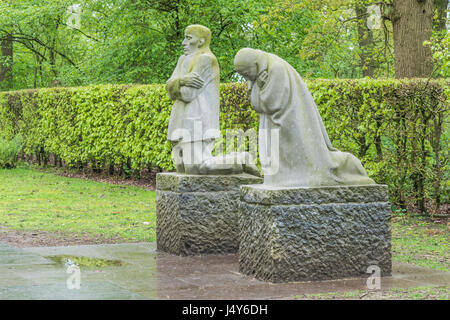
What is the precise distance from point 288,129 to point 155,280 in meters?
1.96

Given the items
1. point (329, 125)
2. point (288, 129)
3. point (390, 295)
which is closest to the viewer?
point (390, 295)

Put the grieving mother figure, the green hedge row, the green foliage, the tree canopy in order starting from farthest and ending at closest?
the green foliage, the tree canopy, the green hedge row, the grieving mother figure

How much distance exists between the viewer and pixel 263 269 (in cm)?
673

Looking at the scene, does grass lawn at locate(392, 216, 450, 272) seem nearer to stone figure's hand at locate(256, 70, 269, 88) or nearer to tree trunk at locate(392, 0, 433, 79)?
stone figure's hand at locate(256, 70, 269, 88)

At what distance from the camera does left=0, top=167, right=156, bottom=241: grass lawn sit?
1087 cm

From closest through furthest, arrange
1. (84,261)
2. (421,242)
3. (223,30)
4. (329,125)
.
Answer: (84,261) < (421,242) < (329,125) < (223,30)

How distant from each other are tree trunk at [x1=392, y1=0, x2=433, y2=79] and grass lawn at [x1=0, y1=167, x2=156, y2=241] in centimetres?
640

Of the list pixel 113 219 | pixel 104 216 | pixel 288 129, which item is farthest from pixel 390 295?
pixel 104 216

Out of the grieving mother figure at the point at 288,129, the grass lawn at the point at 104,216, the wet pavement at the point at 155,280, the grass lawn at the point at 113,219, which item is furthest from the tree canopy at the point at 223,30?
the wet pavement at the point at 155,280

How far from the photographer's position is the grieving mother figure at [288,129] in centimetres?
683

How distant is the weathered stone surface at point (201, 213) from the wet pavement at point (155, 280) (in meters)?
0.19

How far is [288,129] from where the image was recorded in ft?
22.5

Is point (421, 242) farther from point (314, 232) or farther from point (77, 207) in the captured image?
point (77, 207)

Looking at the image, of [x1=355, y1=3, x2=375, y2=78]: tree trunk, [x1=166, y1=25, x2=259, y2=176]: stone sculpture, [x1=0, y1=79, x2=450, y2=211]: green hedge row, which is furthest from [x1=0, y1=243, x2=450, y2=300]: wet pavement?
[x1=355, y1=3, x2=375, y2=78]: tree trunk
